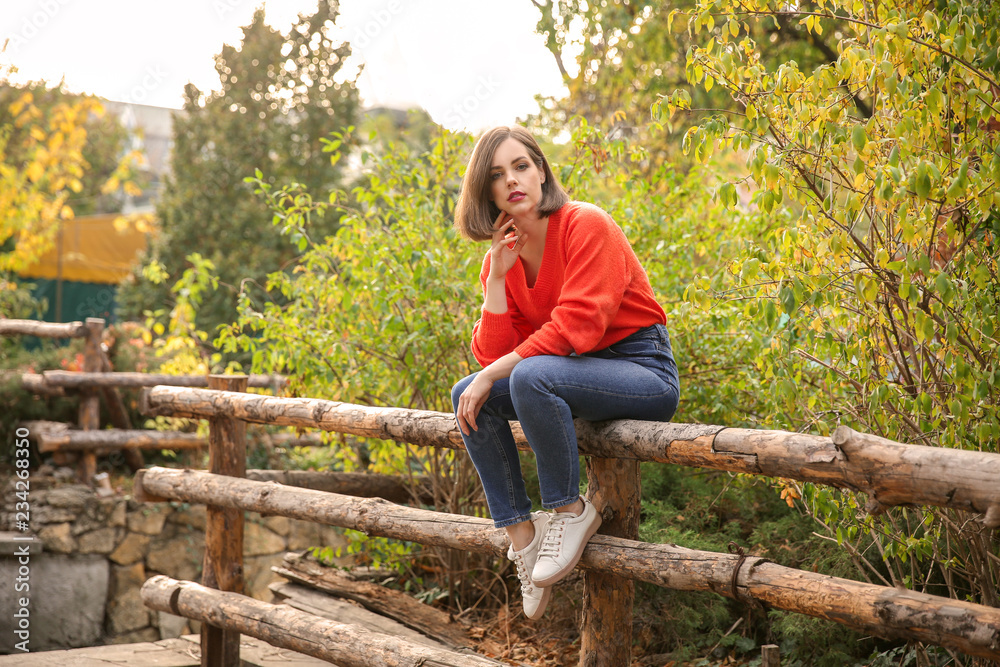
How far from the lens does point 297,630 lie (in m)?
3.43

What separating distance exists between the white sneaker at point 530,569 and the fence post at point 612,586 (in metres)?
0.20

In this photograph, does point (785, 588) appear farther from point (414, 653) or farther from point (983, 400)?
point (414, 653)

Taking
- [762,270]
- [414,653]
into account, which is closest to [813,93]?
[762,270]

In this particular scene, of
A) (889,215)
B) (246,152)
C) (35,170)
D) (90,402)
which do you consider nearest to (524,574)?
(889,215)

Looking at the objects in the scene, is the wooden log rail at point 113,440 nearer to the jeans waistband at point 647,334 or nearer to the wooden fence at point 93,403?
the wooden fence at point 93,403

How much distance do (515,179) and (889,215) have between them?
137cm

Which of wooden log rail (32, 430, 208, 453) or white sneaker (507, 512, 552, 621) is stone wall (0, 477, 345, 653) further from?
white sneaker (507, 512, 552, 621)

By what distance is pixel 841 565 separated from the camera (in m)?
3.45

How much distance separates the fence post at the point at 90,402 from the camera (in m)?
7.29

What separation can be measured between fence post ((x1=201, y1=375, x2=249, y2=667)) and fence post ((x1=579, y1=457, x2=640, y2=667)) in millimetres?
2158

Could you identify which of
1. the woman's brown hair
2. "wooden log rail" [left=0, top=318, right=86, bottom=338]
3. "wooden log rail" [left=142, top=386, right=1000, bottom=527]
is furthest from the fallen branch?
"wooden log rail" [left=0, top=318, right=86, bottom=338]

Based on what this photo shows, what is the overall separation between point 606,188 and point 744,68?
551cm

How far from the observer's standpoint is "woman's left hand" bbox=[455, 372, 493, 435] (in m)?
2.57

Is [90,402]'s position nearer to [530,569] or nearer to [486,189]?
[486,189]
